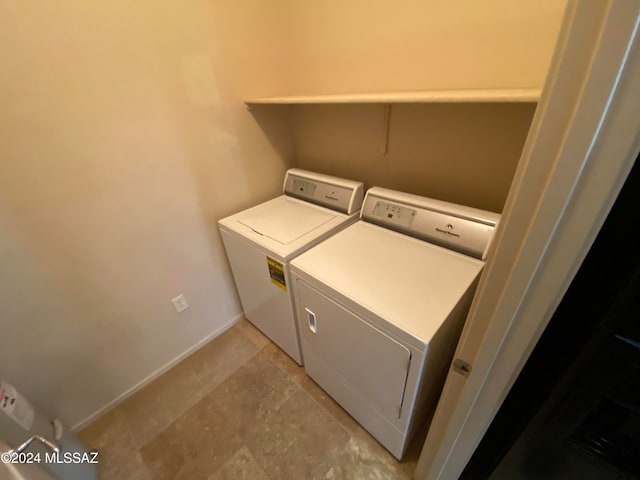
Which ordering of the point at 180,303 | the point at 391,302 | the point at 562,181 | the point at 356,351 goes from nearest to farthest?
1. the point at 562,181
2. the point at 391,302
3. the point at 356,351
4. the point at 180,303

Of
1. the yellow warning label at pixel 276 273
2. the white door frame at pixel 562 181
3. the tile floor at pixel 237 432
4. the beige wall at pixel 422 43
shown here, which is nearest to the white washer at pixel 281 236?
the yellow warning label at pixel 276 273

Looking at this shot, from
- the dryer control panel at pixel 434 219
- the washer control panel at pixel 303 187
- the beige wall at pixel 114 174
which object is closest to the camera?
the beige wall at pixel 114 174

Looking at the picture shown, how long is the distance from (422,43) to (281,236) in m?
1.09

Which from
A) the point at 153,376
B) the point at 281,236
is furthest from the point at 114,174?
the point at 153,376

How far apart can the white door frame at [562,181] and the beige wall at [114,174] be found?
4.74 feet

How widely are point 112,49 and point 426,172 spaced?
1.51 m

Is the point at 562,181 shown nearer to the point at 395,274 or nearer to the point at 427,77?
the point at 395,274

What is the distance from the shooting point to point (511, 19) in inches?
37.4

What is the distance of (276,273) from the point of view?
4.20ft

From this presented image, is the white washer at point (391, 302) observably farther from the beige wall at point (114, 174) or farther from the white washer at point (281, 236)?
the beige wall at point (114, 174)

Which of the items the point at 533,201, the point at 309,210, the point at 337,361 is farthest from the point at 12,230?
the point at 533,201

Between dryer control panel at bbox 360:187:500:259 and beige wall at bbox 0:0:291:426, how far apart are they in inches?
34.0

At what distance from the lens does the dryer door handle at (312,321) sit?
1171 mm

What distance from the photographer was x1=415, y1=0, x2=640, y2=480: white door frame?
0.29 meters
